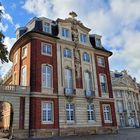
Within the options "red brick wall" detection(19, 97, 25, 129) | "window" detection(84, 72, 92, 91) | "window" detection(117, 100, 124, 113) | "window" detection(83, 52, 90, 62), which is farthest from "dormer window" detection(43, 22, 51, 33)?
"window" detection(117, 100, 124, 113)

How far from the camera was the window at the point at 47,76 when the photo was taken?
2783cm

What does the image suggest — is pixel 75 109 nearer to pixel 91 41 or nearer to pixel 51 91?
pixel 51 91

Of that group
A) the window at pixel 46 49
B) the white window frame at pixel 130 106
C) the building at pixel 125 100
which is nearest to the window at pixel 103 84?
the window at pixel 46 49

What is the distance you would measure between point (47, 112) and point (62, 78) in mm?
5225

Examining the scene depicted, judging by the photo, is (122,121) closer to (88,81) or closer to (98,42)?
(98,42)

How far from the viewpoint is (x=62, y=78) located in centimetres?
2936

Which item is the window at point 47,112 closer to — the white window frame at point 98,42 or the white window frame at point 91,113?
the white window frame at point 91,113

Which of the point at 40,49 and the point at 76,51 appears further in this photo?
the point at 76,51

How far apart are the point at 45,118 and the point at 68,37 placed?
1257cm

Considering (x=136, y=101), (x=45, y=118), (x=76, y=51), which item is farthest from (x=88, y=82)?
(x=136, y=101)

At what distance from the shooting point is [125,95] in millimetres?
66188

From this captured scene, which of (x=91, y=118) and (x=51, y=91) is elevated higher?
(x=51, y=91)

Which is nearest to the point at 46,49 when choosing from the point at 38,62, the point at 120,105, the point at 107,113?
the point at 38,62

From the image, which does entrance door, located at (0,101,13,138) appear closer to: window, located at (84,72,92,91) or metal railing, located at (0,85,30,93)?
metal railing, located at (0,85,30,93)
